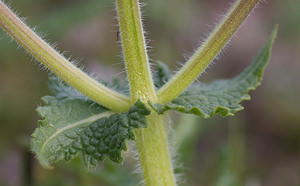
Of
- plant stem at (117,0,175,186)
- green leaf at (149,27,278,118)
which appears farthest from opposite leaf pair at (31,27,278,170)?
plant stem at (117,0,175,186)

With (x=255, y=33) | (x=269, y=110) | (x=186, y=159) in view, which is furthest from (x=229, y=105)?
(x=255, y=33)

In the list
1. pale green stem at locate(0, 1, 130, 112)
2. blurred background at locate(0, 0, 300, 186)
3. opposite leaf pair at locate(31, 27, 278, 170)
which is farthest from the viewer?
blurred background at locate(0, 0, 300, 186)

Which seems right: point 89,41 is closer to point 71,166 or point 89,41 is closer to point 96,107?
point 71,166

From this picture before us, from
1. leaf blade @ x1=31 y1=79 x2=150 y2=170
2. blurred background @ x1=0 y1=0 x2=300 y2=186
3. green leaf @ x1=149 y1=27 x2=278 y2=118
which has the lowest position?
leaf blade @ x1=31 y1=79 x2=150 y2=170

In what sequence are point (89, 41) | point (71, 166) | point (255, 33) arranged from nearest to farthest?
1. point (71, 166)
2. point (89, 41)
3. point (255, 33)

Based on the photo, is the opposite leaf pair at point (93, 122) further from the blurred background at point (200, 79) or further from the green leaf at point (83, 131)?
the blurred background at point (200, 79)

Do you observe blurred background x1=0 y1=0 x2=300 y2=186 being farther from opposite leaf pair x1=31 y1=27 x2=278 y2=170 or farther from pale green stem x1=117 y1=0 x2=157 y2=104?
pale green stem x1=117 y1=0 x2=157 y2=104

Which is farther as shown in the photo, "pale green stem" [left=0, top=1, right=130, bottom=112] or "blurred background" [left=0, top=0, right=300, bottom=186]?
"blurred background" [left=0, top=0, right=300, bottom=186]
